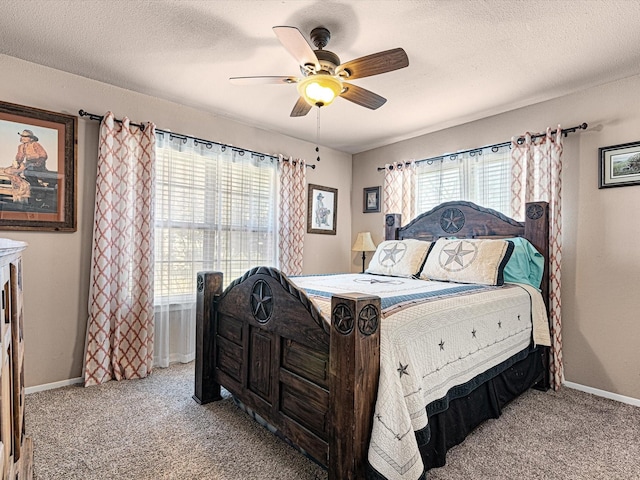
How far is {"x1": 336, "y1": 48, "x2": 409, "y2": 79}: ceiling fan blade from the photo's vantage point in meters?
1.84

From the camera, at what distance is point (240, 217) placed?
11.8 feet

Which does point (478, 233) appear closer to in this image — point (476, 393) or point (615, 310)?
point (615, 310)

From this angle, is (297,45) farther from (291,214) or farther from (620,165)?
(620,165)

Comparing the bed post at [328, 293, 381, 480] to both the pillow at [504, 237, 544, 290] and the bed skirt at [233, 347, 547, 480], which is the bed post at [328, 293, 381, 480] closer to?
the bed skirt at [233, 347, 547, 480]

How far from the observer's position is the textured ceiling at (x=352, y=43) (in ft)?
6.27

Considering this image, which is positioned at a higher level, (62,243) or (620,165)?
(620,165)

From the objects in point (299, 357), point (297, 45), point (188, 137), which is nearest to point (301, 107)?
point (297, 45)

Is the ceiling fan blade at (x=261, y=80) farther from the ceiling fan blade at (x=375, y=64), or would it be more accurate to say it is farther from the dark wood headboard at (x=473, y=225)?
the dark wood headboard at (x=473, y=225)

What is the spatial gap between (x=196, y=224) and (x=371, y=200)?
2.23 metres

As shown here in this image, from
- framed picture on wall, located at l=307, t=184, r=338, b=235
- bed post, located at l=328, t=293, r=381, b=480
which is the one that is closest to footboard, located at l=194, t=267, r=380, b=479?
bed post, located at l=328, t=293, r=381, b=480

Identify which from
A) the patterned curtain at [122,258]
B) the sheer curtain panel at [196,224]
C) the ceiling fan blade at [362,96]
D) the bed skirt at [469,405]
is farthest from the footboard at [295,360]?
the ceiling fan blade at [362,96]

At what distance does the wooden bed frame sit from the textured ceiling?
1.06 metres

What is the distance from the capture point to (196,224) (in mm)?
3297

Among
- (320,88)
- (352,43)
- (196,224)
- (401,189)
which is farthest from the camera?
(401,189)
